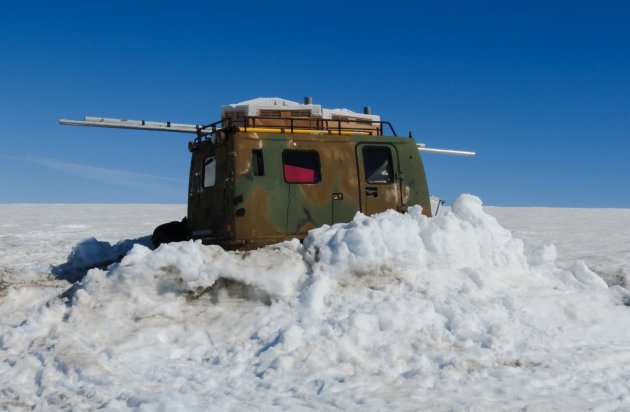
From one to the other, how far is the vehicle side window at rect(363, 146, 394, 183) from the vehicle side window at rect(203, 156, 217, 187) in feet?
7.09

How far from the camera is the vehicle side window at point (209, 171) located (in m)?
9.66

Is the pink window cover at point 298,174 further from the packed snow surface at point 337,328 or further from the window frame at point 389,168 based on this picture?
the packed snow surface at point 337,328

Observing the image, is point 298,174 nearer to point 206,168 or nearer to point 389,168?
point 389,168

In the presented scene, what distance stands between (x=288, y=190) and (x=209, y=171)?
142 centimetres

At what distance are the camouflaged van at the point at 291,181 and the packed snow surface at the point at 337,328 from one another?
32.0 inches

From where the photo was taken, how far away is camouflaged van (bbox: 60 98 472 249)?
896 cm

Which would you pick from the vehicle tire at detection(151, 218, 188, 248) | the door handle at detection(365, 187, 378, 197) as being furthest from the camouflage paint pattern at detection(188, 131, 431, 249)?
the vehicle tire at detection(151, 218, 188, 248)

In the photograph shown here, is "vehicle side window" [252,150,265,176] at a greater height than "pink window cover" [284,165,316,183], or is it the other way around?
"vehicle side window" [252,150,265,176]

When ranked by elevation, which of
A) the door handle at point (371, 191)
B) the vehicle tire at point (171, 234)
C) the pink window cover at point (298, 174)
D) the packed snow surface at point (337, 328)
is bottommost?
the packed snow surface at point (337, 328)

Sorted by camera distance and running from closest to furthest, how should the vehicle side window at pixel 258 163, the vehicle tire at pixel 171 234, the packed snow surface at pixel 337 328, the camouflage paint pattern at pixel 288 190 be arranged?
1. the packed snow surface at pixel 337 328
2. the camouflage paint pattern at pixel 288 190
3. the vehicle side window at pixel 258 163
4. the vehicle tire at pixel 171 234

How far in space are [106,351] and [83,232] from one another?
13372mm

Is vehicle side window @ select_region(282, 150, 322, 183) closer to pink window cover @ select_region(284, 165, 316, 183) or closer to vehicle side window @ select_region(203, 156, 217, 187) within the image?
pink window cover @ select_region(284, 165, 316, 183)

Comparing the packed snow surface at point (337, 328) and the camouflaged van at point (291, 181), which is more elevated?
the camouflaged van at point (291, 181)

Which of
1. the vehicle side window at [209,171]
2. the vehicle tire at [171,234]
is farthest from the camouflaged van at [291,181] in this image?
the vehicle tire at [171,234]
